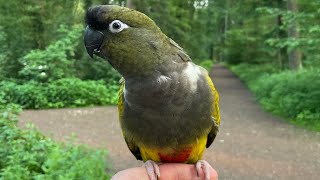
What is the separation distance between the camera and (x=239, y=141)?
31.5ft

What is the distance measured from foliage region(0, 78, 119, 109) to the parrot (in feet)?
38.8

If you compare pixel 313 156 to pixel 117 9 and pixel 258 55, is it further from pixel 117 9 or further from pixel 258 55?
pixel 258 55

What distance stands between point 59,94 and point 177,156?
41.1 ft

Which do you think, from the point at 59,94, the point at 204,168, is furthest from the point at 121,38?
the point at 59,94

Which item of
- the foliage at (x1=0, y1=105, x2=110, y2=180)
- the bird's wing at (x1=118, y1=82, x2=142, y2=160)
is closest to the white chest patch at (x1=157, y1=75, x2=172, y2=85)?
the bird's wing at (x1=118, y1=82, x2=142, y2=160)

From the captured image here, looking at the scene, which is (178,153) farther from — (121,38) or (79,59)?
(79,59)

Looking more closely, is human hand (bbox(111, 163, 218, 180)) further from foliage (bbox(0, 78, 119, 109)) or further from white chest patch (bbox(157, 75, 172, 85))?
foliage (bbox(0, 78, 119, 109))

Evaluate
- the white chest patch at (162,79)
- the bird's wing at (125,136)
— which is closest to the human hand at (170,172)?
the bird's wing at (125,136)

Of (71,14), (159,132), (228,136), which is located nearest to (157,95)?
(159,132)

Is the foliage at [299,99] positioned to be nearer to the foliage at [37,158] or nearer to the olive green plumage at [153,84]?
the foliage at [37,158]

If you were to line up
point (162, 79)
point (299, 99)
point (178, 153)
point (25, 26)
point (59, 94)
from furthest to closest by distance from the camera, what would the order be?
point (25, 26), point (59, 94), point (299, 99), point (178, 153), point (162, 79)

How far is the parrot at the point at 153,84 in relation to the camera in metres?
2.09

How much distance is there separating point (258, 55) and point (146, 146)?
89.7 feet

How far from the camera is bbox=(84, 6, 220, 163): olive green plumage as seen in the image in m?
2.09
